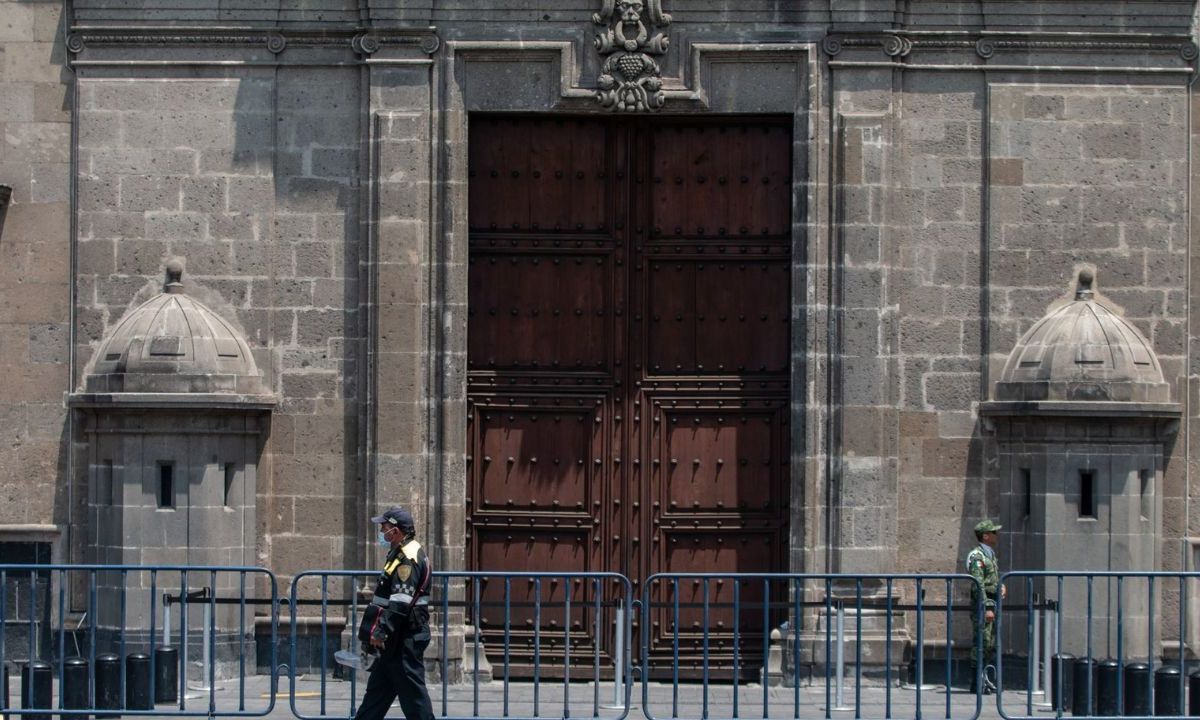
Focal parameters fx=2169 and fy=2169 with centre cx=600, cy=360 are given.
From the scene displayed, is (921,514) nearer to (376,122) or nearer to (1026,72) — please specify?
(1026,72)

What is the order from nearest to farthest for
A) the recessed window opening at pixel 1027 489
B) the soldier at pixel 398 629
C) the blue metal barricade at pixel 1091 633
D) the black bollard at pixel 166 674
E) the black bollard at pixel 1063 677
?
the soldier at pixel 398 629, the black bollard at pixel 166 674, the blue metal barricade at pixel 1091 633, the black bollard at pixel 1063 677, the recessed window opening at pixel 1027 489

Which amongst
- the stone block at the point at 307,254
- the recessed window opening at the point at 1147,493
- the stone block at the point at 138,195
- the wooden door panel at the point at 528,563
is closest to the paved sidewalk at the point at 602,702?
the wooden door panel at the point at 528,563

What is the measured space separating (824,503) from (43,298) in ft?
20.6

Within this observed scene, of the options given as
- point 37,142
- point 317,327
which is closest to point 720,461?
point 317,327

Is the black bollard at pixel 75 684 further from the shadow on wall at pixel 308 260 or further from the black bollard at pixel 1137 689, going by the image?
the black bollard at pixel 1137 689

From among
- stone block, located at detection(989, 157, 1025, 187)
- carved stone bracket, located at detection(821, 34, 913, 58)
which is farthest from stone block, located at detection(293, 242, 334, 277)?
stone block, located at detection(989, 157, 1025, 187)

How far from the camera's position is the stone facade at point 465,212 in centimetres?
1666

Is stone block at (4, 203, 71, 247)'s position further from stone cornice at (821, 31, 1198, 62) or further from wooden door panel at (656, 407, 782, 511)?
stone cornice at (821, 31, 1198, 62)

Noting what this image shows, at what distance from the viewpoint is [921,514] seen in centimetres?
1677

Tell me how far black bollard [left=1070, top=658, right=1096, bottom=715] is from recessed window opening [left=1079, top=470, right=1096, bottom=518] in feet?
5.84

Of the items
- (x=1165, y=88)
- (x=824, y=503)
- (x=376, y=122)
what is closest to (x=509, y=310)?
(x=376, y=122)

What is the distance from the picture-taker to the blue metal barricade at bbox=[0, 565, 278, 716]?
14.2 metres

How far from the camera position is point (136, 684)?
14.4m

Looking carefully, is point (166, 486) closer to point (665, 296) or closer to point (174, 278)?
point (174, 278)
